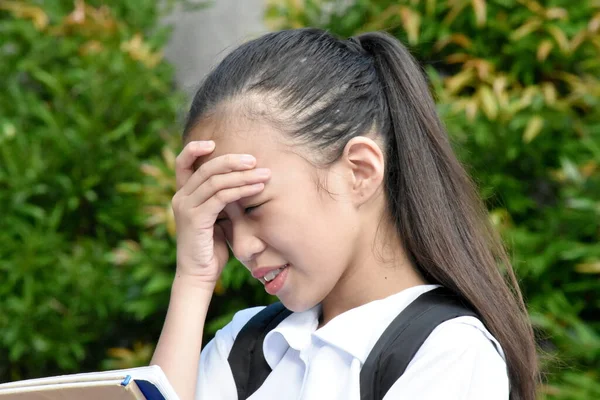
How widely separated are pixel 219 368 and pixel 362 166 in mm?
446

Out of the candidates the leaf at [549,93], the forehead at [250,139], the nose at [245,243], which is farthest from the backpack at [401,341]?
the leaf at [549,93]

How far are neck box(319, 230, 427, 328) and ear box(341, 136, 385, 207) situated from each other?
102 millimetres

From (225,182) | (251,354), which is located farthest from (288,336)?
(225,182)

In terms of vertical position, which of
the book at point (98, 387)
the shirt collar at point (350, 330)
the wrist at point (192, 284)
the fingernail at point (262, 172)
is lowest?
the shirt collar at point (350, 330)

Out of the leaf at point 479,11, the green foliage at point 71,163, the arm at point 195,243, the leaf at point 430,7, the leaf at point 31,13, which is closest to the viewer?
the arm at point 195,243

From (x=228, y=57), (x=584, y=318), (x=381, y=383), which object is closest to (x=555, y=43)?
(x=584, y=318)

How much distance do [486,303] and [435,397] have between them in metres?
0.24

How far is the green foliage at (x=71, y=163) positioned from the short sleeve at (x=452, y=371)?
2.00 m

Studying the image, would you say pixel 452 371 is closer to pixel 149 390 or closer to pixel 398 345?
pixel 398 345

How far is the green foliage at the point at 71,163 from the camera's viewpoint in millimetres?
3312

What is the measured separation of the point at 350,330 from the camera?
4.78 ft

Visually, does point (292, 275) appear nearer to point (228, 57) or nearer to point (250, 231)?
point (250, 231)

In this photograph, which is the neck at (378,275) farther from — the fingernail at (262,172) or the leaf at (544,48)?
the leaf at (544,48)

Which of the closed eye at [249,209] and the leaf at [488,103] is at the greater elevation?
the closed eye at [249,209]
